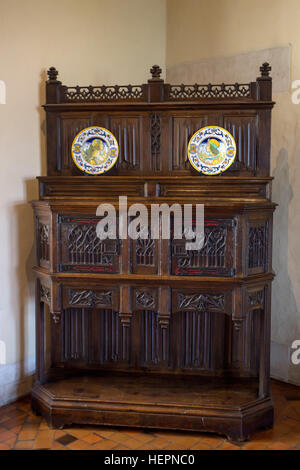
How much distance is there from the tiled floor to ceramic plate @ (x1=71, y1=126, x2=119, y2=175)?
1.63m

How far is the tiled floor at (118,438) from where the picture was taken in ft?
9.36

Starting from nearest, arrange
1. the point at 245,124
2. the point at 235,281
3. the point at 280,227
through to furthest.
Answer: the point at 235,281 < the point at 245,124 < the point at 280,227

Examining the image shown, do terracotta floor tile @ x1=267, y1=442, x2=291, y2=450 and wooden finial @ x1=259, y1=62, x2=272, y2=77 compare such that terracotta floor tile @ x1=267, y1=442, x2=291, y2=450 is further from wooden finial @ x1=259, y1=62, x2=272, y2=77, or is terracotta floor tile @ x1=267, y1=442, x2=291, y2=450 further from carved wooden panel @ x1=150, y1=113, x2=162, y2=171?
wooden finial @ x1=259, y1=62, x2=272, y2=77

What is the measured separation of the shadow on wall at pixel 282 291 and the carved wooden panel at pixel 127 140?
1147mm

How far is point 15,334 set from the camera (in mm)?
3430

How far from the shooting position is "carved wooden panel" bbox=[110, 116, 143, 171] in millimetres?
3342

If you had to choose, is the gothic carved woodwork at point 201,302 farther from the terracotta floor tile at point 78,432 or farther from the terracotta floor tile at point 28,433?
the terracotta floor tile at point 28,433

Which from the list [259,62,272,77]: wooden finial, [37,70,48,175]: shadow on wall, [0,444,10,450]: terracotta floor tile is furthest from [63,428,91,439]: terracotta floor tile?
[259,62,272,77]: wooden finial

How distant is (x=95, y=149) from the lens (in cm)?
332

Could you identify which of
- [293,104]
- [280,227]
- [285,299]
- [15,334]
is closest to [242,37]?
[293,104]

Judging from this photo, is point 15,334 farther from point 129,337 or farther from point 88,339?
point 129,337

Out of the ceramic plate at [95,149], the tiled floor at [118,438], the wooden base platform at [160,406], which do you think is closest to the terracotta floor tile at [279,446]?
the tiled floor at [118,438]

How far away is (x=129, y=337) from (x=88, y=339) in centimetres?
29

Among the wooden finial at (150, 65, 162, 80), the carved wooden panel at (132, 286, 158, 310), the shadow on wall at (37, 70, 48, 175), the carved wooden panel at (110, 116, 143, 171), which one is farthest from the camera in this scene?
the shadow on wall at (37, 70, 48, 175)
